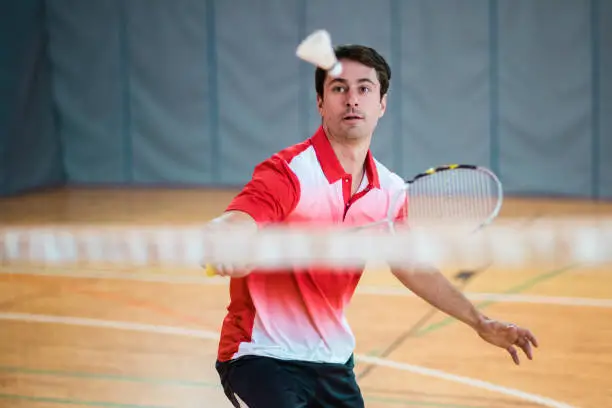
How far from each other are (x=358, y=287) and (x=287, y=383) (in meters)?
4.55

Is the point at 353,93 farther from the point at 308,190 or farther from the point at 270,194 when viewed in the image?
the point at 270,194

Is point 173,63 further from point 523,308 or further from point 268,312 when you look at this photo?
point 268,312

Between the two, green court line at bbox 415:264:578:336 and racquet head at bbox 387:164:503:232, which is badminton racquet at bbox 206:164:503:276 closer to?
racquet head at bbox 387:164:503:232

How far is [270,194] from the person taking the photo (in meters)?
2.74

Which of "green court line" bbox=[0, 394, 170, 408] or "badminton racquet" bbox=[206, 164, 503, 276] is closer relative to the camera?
"green court line" bbox=[0, 394, 170, 408]

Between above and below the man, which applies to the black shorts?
below

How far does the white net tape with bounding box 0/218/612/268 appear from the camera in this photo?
8.68 feet

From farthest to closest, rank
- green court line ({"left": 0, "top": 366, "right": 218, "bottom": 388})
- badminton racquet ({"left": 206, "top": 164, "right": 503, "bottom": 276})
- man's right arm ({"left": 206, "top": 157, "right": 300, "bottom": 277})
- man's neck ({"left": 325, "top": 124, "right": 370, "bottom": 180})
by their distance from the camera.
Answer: green court line ({"left": 0, "top": 366, "right": 218, "bottom": 388}), badminton racquet ({"left": 206, "top": 164, "right": 503, "bottom": 276}), man's neck ({"left": 325, "top": 124, "right": 370, "bottom": 180}), man's right arm ({"left": 206, "top": 157, "right": 300, "bottom": 277})

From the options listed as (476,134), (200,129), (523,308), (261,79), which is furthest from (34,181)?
(523,308)

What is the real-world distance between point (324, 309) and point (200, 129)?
10.4m

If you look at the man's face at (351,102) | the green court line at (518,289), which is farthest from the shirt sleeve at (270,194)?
the green court line at (518,289)

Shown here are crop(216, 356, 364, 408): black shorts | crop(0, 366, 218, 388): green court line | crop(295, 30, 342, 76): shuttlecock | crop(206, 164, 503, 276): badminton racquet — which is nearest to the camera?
crop(295, 30, 342, 76): shuttlecock

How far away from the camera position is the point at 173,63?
43.2 feet

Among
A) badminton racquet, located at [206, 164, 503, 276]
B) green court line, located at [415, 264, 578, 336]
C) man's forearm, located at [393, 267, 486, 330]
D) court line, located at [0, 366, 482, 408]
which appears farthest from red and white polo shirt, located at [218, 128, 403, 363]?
green court line, located at [415, 264, 578, 336]
